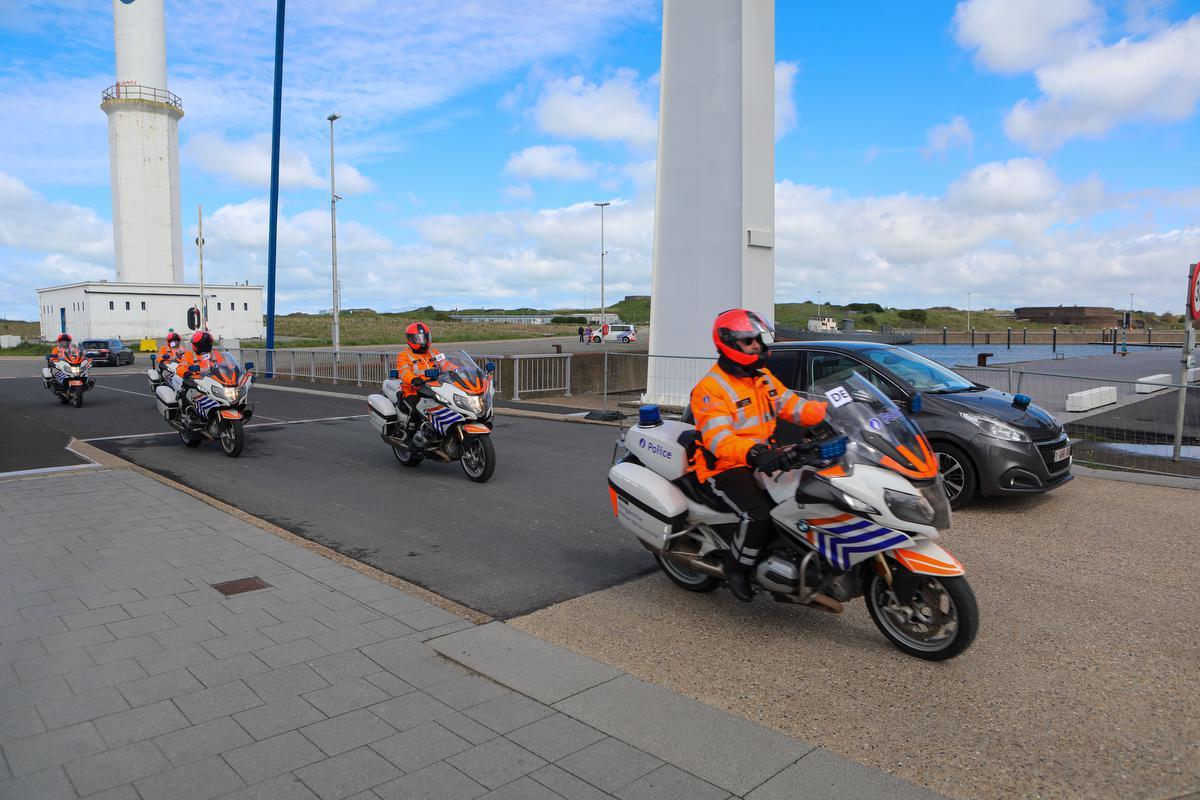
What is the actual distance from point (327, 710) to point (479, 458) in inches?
230

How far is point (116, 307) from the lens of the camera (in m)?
59.4

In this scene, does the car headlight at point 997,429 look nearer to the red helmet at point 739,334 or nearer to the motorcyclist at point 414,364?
the red helmet at point 739,334

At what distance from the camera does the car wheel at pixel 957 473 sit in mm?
7688

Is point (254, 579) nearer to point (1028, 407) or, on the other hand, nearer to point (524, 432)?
point (1028, 407)

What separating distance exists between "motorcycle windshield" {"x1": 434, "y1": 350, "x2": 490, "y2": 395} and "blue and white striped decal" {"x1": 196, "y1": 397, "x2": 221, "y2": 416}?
3.97 metres

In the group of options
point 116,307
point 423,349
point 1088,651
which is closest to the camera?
point 1088,651

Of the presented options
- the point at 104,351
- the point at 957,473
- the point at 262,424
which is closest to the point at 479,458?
the point at 957,473

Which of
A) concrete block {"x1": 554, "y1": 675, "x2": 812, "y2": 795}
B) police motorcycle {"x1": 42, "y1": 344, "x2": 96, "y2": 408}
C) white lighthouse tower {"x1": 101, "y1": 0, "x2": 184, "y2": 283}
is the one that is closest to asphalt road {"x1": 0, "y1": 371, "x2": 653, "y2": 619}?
concrete block {"x1": 554, "y1": 675, "x2": 812, "y2": 795}

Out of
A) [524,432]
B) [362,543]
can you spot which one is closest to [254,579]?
[362,543]

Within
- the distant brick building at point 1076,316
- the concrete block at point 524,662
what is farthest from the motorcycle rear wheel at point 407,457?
the distant brick building at point 1076,316

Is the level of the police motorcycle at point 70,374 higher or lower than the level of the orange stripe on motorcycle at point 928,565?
higher

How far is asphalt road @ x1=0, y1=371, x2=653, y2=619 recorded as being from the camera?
609 centimetres

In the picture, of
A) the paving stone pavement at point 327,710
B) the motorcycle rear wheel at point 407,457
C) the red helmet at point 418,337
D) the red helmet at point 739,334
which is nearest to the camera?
the paving stone pavement at point 327,710

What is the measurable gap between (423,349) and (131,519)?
3.74 m
